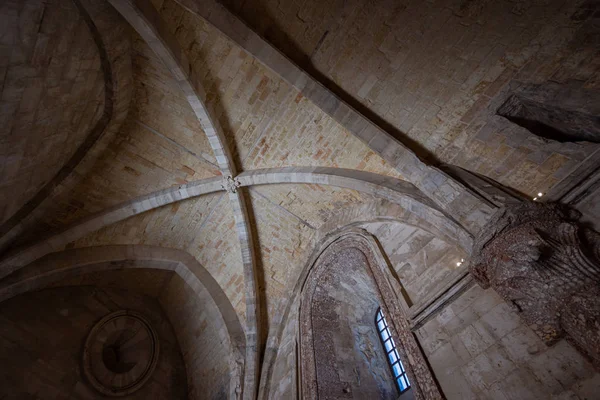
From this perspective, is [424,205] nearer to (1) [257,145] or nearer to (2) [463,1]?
(2) [463,1]

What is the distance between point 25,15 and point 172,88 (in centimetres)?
232

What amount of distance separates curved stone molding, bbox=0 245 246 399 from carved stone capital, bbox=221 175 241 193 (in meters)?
2.37

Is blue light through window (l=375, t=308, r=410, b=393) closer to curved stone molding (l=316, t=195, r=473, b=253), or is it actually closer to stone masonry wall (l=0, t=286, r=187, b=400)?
curved stone molding (l=316, t=195, r=473, b=253)

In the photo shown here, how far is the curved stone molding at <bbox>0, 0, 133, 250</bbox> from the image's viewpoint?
458 cm

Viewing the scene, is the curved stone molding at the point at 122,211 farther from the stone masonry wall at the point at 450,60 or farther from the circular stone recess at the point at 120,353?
the stone masonry wall at the point at 450,60

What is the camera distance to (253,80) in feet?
17.6

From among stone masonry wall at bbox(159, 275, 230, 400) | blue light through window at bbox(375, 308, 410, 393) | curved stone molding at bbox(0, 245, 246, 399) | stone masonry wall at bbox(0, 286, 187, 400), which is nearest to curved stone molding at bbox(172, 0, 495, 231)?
blue light through window at bbox(375, 308, 410, 393)

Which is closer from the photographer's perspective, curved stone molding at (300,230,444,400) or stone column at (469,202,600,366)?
stone column at (469,202,600,366)

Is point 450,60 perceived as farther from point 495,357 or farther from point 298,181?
point 495,357

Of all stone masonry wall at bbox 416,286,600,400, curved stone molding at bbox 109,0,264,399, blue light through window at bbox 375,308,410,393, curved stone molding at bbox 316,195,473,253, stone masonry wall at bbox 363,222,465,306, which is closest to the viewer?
stone masonry wall at bbox 416,286,600,400

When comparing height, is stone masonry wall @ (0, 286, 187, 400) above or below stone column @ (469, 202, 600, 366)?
above

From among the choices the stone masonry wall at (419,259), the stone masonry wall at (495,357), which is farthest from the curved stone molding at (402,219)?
the stone masonry wall at (495,357)

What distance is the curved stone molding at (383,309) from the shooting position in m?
3.46

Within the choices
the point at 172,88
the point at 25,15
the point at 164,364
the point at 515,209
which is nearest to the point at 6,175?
the point at 25,15
